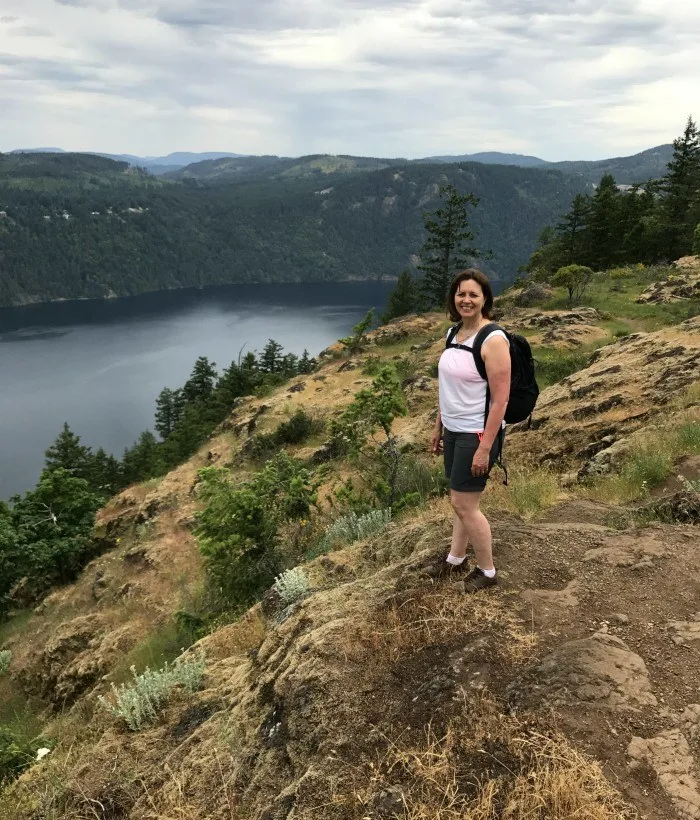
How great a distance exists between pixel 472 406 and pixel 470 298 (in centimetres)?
75

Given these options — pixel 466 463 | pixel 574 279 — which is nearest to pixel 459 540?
pixel 466 463

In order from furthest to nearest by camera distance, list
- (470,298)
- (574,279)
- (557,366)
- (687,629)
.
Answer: (574,279) → (557,366) → (470,298) → (687,629)

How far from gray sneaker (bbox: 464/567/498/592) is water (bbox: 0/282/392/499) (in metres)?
55.6

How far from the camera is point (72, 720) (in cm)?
614

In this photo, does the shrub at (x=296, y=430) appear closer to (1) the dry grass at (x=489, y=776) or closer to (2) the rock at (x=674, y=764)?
(1) the dry grass at (x=489, y=776)

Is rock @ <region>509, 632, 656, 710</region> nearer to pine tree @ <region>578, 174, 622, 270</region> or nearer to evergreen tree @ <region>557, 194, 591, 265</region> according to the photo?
evergreen tree @ <region>557, 194, 591, 265</region>

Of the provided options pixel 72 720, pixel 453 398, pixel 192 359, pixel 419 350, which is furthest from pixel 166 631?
pixel 192 359

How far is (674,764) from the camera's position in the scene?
253 cm

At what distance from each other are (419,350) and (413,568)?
2075 cm

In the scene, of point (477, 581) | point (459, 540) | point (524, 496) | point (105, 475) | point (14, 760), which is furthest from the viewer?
point (105, 475)

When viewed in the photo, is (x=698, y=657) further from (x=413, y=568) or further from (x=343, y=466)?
(x=343, y=466)

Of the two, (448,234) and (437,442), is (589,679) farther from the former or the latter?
(448,234)

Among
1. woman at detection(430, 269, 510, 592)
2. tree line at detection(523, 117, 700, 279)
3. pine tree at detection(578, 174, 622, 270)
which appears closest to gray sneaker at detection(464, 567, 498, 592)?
woman at detection(430, 269, 510, 592)

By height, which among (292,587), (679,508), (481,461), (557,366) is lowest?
(292,587)
